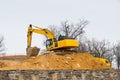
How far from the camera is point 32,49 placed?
953 inches

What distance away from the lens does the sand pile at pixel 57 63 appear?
58.3 feet

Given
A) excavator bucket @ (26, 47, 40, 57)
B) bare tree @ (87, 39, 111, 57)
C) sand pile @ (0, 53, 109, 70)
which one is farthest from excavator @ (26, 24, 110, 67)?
bare tree @ (87, 39, 111, 57)

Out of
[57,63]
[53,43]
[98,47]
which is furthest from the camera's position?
[98,47]

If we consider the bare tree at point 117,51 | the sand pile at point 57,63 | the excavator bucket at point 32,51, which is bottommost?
the sand pile at point 57,63

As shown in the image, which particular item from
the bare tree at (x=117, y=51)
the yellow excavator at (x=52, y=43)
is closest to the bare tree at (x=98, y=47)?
the bare tree at (x=117, y=51)

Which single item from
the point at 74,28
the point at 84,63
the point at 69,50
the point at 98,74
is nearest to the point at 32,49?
the point at 69,50

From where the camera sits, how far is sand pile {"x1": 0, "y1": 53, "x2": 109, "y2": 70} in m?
17.8

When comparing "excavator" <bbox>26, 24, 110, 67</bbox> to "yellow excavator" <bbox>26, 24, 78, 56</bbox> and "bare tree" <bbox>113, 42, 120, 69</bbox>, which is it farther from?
"bare tree" <bbox>113, 42, 120, 69</bbox>

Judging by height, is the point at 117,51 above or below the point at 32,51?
above

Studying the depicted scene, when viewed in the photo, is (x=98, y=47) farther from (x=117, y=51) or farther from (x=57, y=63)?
(x=57, y=63)

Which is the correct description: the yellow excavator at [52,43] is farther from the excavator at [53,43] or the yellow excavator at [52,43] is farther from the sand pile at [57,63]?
the sand pile at [57,63]

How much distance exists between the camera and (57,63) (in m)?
19.7

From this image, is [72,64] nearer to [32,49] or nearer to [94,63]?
[94,63]

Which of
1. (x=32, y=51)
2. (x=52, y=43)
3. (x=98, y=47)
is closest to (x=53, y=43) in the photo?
(x=52, y=43)
